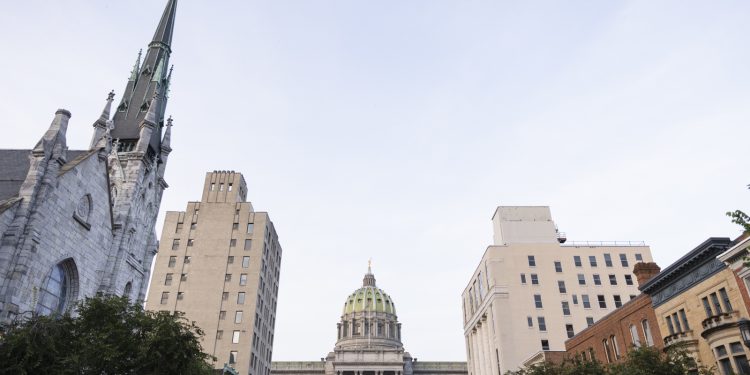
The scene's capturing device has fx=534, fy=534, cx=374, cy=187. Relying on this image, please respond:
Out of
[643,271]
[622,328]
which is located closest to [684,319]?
[643,271]

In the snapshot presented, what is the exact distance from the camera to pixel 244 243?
272 feet

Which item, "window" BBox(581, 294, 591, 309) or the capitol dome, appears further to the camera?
the capitol dome

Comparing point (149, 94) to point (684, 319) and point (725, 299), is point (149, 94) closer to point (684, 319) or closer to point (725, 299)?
point (684, 319)

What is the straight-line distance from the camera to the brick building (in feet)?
117

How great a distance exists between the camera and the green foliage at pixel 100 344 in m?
20.3

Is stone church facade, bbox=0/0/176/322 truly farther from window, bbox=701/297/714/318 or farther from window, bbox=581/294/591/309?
window, bbox=581/294/591/309

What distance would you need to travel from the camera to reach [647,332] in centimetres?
3622

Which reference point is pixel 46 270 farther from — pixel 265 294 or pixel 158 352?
pixel 265 294

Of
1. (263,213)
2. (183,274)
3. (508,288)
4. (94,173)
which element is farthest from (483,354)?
(94,173)

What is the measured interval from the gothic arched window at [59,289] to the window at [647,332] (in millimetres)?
36367

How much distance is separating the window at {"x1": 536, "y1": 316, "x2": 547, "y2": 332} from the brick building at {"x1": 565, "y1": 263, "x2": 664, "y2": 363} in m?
22.2

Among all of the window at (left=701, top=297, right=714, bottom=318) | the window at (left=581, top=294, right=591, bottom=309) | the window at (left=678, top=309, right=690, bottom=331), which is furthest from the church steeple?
the window at (left=581, top=294, right=591, bottom=309)

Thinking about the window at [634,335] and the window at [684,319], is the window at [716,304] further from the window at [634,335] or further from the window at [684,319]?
the window at [634,335]

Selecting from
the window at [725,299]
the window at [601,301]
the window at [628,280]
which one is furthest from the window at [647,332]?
the window at [628,280]
